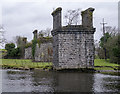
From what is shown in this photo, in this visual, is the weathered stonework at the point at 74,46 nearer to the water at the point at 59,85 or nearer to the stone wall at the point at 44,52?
the water at the point at 59,85

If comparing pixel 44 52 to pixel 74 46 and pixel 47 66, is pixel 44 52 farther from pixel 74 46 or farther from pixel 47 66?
pixel 74 46

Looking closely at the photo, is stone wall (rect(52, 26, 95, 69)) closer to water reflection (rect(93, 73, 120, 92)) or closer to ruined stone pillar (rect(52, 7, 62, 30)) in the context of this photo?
ruined stone pillar (rect(52, 7, 62, 30))

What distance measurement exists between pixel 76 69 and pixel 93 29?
491 cm

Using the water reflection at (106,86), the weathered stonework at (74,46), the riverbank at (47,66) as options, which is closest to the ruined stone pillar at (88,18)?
the weathered stonework at (74,46)

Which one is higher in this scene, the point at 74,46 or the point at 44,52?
the point at 74,46

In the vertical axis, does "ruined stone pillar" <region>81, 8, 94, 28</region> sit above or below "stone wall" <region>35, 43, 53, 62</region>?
above

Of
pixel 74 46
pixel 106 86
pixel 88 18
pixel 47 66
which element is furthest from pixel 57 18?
pixel 106 86

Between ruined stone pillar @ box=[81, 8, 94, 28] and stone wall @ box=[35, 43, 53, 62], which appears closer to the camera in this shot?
ruined stone pillar @ box=[81, 8, 94, 28]

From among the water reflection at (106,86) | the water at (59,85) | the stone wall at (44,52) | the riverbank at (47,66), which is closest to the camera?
the water at (59,85)

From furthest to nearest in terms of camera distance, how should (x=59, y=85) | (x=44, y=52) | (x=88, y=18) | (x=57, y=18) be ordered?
(x=44, y=52) < (x=57, y=18) < (x=88, y=18) < (x=59, y=85)

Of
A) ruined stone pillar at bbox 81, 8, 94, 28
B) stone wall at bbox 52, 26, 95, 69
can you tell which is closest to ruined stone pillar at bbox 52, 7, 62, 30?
stone wall at bbox 52, 26, 95, 69

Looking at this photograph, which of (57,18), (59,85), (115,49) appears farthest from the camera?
(115,49)

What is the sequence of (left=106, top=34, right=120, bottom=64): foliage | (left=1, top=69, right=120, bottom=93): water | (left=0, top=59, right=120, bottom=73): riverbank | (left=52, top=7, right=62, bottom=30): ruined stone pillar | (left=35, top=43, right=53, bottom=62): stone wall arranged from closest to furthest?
(left=1, top=69, right=120, bottom=93): water, (left=52, top=7, right=62, bottom=30): ruined stone pillar, (left=0, top=59, right=120, bottom=73): riverbank, (left=106, top=34, right=120, bottom=64): foliage, (left=35, top=43, right=53, bottom=62): stone wall

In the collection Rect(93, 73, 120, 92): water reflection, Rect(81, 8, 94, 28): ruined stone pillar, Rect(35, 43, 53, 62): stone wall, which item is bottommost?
Rect(93, 73, 120, 92): water reflection
